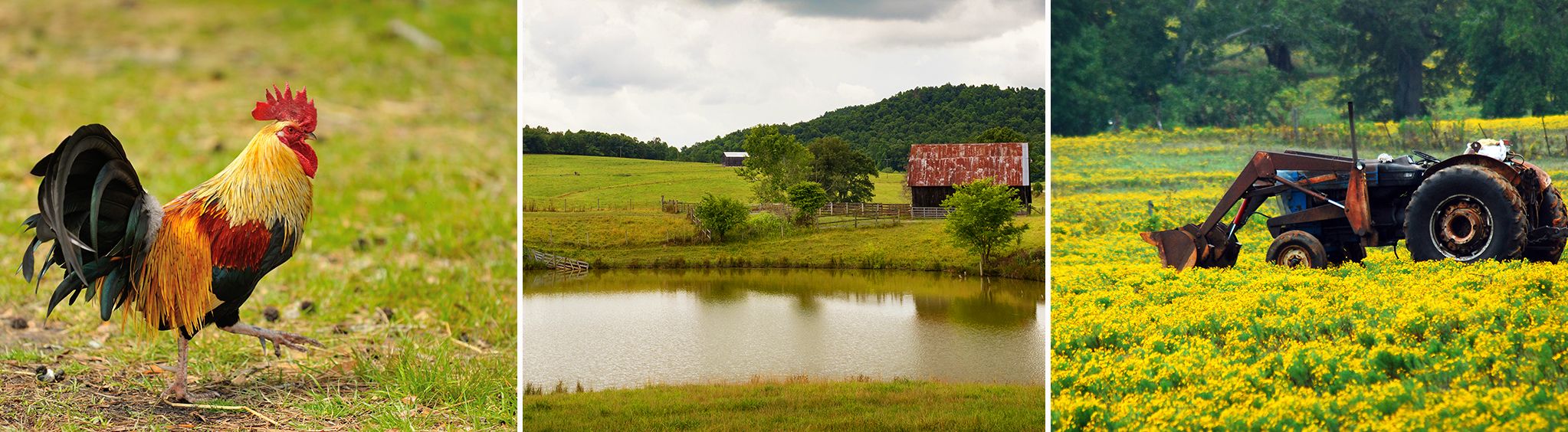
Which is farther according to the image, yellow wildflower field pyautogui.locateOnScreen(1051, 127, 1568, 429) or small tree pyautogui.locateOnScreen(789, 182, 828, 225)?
small tree pyautogui.locateOnScreen(789, 182, 828, 225)

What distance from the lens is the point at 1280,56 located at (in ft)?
13.8

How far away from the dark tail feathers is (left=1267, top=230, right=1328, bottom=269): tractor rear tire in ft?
13.4

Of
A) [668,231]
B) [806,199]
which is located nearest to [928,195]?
[806,199]

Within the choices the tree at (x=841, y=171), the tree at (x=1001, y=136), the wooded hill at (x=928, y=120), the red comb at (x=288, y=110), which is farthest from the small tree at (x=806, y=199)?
the red comb at (x=288, y=110)

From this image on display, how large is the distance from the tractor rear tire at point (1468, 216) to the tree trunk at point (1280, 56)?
2.34ft

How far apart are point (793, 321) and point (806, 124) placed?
96 centimetres

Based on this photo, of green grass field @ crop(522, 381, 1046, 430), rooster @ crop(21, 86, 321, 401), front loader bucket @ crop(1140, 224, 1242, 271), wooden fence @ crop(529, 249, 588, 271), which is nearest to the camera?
rooster @ crop(21, 86, 321, 401)

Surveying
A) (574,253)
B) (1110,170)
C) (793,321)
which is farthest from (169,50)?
(1110,170)

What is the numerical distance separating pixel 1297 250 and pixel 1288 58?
2.80 ft

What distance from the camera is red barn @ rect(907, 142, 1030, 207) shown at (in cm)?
475

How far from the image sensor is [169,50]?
28.0 feet

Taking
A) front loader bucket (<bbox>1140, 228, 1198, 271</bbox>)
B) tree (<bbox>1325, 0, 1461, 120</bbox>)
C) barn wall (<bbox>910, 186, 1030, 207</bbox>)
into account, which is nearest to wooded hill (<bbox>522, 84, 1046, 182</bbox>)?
barn wall (<bbox>910, 186, 1030, 207</bbox>)

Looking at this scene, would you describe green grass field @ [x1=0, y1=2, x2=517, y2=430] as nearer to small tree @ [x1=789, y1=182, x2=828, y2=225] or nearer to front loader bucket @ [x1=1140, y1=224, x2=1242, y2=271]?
small tree @ [x1=789, y1=182, x2=828, y2=225]

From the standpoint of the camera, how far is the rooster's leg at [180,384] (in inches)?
145
